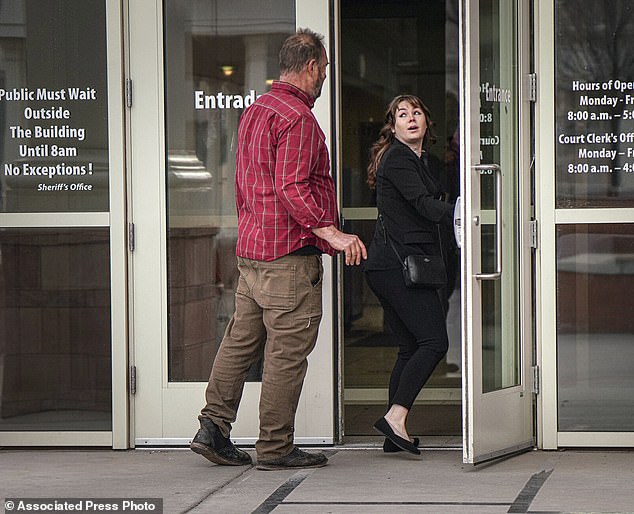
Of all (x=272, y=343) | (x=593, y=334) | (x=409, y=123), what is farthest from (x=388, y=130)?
(x=593, y=334)

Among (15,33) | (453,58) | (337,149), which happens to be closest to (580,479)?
(337,149)

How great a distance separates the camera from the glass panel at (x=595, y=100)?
6.14 m

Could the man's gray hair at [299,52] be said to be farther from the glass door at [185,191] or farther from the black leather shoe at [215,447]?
the black leather shoe at [215,447]

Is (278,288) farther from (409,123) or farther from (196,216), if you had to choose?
(409,123)

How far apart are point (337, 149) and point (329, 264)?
0.58m

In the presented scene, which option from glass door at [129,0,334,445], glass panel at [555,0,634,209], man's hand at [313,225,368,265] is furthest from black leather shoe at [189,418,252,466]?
glass panel at [555,0,634,209]

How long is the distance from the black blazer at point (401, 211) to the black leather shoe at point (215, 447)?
1.06 meters

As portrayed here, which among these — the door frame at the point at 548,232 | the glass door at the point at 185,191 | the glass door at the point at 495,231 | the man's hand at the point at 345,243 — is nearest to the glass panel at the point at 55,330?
the glass door at the point at 185,191

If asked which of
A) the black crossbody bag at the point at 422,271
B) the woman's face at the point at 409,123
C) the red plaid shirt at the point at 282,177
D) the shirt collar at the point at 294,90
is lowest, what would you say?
the black crossbody bag at the point at 422,271

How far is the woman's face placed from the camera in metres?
6.00

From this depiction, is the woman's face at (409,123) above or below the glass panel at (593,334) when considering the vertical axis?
above

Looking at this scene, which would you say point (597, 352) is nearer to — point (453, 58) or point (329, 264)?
point (329, 264)

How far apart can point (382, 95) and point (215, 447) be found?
5.77 m

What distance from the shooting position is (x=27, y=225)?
6.41 m
